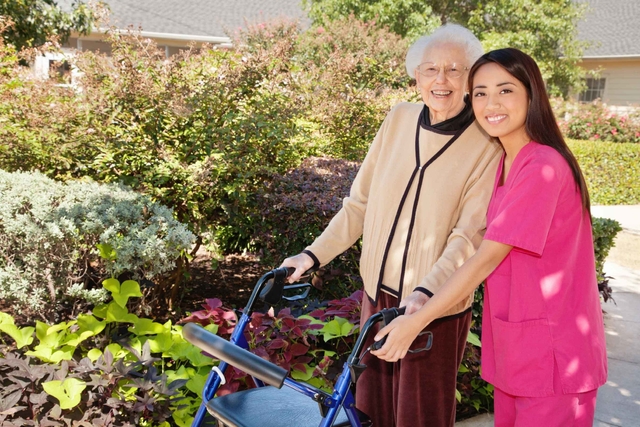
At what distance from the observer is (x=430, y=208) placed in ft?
7.84

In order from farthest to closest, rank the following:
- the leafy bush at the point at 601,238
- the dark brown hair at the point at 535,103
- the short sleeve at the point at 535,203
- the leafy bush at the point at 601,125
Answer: the leafy bush at the point at 601,125 → the leafy bush at the point at 601,238 → the dark brown hair at the point at 535,103 → the short sleeve at the point at 535,203

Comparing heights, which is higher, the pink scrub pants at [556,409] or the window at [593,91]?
the window at [593,91]

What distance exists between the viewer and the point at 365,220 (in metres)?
2.63

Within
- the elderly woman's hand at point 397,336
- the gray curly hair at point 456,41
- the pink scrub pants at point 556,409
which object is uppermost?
the gray curly hair at point 456,41

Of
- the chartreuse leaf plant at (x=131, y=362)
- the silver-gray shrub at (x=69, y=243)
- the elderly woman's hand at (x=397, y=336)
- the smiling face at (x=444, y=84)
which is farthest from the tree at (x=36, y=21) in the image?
the elderly woman's hand at (x=397, y=336)

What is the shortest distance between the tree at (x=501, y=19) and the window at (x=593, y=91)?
4.13 metres

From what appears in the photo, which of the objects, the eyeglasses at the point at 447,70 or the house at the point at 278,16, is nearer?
the eyeglasses at the point at 447,70

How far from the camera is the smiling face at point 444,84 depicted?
2.44m

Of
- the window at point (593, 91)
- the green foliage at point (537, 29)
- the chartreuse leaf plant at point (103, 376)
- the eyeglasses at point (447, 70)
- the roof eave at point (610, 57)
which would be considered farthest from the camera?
the window at point (593, 91)

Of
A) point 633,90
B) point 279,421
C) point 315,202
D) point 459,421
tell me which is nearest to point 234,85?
point 315,202

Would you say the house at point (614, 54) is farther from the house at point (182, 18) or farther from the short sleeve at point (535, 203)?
the short sleeve at point (535, 203)

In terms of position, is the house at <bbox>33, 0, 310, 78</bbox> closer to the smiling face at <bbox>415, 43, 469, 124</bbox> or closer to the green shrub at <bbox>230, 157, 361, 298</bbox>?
the green shrub at <bbox>230, 157, 361, 298</bbox>

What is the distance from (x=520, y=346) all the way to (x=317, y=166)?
12.4 feet

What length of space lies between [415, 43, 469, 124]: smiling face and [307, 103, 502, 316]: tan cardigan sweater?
0.30ft
